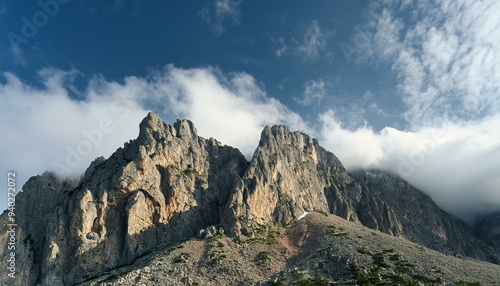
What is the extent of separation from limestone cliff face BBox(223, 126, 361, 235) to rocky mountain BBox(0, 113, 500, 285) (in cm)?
50

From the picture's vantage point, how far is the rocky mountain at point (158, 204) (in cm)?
12756

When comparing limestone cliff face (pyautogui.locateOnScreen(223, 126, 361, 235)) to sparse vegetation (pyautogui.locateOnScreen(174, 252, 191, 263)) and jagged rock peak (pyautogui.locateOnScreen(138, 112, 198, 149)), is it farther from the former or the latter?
jagged rock peak (pyautogui.locateOnScreen(138, 112, 198, 149))

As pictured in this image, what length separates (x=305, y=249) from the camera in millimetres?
119562

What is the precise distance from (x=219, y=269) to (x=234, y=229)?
87.4 feet

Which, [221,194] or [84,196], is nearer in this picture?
[84,196]

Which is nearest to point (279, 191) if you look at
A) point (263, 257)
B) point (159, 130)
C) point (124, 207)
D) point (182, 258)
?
point (263, 257)

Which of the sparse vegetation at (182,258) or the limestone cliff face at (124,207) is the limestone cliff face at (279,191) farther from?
the sparse vegetation at (182,258)

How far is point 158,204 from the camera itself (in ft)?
459

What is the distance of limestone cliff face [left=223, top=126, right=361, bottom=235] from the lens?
461 feet

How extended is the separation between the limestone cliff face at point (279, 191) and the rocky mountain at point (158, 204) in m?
0.50

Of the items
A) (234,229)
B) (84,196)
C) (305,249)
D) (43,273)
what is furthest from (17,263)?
(305,249)

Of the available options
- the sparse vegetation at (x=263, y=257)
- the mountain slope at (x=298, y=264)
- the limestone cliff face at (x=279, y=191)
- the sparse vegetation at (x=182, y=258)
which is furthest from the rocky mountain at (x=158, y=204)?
the sparse vegetation at (x=182, y=258)

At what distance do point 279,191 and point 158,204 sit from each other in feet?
166

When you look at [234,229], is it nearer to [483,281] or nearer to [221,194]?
[221,194]
